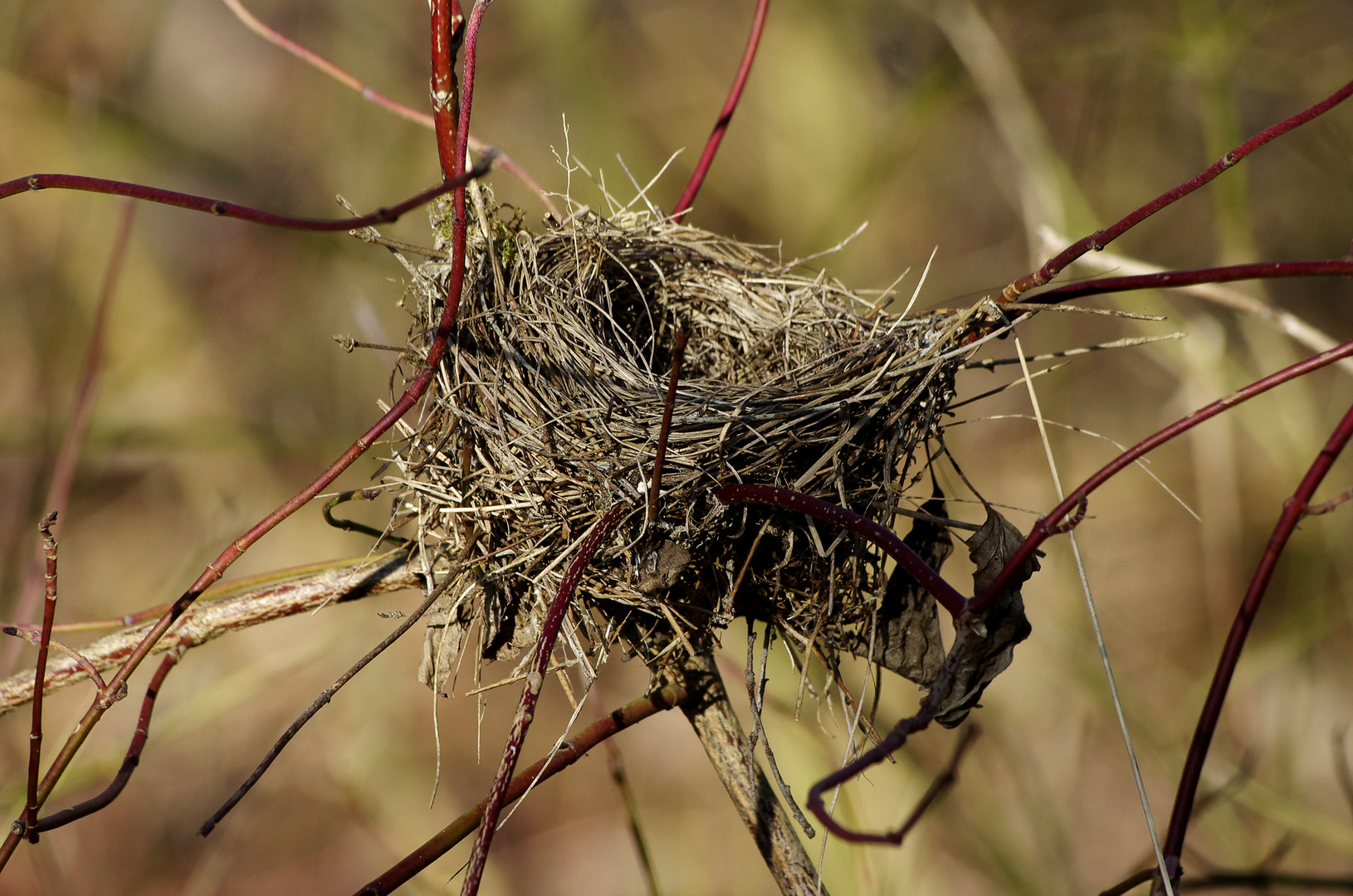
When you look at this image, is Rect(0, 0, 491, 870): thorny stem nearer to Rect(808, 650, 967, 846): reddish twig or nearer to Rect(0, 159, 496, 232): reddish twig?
Rect(0, 159, 496, 232): reddish twig

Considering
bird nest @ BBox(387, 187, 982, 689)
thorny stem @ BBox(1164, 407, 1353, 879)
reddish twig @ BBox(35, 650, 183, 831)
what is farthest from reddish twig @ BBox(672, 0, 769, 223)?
reddish twig @ BBox(35, 650, 183, 831)

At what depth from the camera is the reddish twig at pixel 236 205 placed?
0.62 m

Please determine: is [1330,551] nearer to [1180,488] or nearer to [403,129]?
[1180,488]

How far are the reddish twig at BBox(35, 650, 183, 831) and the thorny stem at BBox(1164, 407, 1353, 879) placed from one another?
44.0 inches

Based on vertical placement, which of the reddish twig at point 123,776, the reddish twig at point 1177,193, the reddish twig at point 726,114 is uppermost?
the reddish twig at point 726,114

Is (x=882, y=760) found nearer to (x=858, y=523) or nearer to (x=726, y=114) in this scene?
(x=858, y=523)

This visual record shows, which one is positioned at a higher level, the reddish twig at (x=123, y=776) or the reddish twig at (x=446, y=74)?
the reddish twig at (x=446, y=74)

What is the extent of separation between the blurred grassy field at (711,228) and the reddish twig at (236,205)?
259 centimetres

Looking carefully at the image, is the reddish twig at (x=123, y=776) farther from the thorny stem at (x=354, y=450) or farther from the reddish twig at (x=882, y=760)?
the reddish twig at (x=882, y=760)

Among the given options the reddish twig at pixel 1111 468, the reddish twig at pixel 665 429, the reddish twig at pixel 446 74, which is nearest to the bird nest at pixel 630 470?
the reddish twig at pixel 665 429

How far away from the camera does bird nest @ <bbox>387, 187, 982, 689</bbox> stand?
1.04 m

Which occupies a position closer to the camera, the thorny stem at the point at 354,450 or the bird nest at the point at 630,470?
the thorny stem at the point at 354,450

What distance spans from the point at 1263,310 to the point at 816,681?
6.56ft

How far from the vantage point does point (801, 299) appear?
143 centimetres
